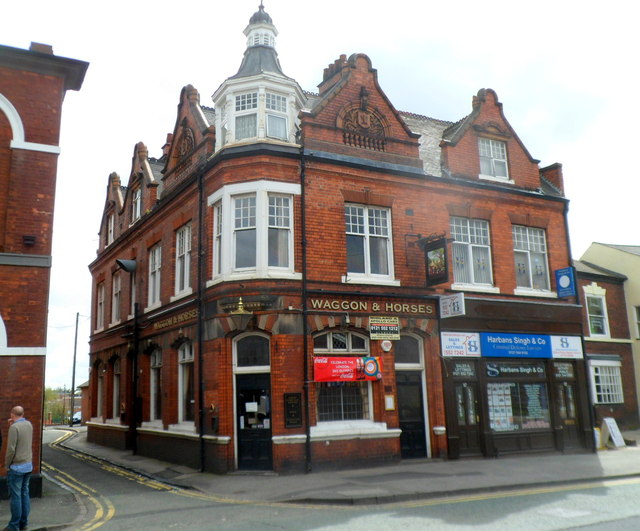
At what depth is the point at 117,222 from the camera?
89.4 ft

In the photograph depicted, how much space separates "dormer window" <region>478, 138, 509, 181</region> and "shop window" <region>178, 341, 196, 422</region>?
37.1ft

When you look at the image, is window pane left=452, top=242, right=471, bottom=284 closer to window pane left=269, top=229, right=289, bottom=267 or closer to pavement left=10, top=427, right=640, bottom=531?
pavement left=10, top=427, right=640, bottom=531

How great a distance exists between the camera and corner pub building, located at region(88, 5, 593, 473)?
15477mm

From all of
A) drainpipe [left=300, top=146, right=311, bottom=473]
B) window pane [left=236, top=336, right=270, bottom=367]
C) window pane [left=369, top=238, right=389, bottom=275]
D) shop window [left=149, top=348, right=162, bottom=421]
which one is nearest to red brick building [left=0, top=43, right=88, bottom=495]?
window pane [left=236, top=336, right=270, bottom=367]

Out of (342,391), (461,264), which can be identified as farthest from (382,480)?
(461,264)

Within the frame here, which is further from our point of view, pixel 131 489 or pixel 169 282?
pixel 169 282

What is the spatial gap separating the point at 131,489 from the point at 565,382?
1368 cm

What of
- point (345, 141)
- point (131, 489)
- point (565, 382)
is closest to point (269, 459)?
point (131, 489)

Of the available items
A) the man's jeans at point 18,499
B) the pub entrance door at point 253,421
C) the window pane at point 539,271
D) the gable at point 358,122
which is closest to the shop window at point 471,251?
the window pane at point 539,271

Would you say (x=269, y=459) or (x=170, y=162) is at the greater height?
(x=170, y=162)

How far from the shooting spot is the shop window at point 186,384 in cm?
1777

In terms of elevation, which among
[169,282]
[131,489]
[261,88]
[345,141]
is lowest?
[131,489]

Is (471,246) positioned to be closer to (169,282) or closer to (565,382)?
(565,382)

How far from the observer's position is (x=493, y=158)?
20609mm
